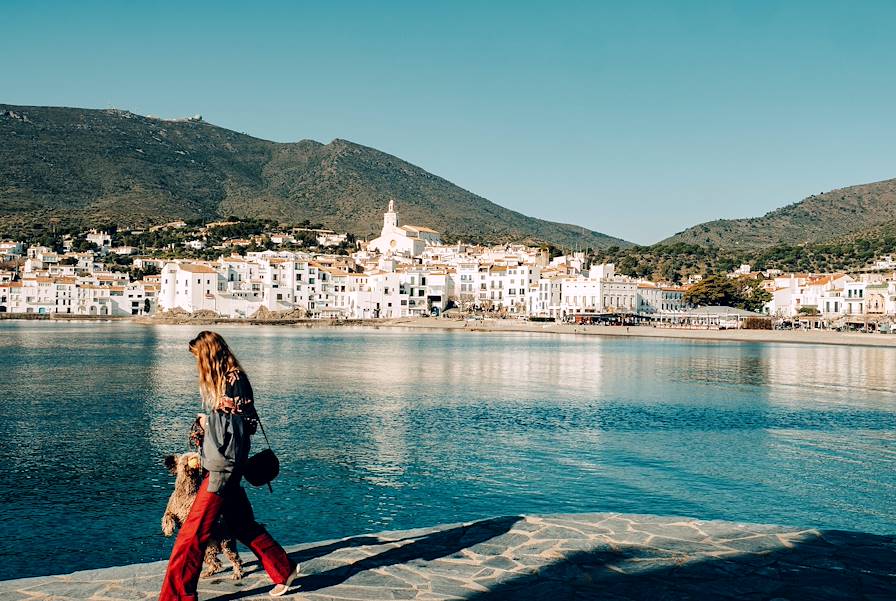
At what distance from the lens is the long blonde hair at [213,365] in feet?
17.8

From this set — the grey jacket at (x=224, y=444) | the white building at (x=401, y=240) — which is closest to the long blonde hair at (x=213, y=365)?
the grey jacket at (x=224, y=444)

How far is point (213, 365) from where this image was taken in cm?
542

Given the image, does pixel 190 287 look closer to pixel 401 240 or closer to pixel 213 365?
pixel 401 240

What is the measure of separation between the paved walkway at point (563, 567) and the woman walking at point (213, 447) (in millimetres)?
→ 419

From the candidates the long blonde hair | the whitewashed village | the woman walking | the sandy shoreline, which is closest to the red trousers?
the woman walking

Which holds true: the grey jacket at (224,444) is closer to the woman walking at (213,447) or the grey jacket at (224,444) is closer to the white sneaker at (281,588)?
the woman walking at (213,447)

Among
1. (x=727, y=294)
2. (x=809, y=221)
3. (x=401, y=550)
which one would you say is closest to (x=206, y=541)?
(x=401, y=550)

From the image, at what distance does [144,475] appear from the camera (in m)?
13.1

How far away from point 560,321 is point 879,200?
8497cm

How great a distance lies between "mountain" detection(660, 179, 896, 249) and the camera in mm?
150250

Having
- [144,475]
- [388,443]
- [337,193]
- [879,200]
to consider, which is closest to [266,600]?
[144,475]

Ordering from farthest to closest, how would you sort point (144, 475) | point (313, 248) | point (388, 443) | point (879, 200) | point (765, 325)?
point (879, 200), point (313, 248), point (765, 325), point (388, 443), point (144, 475)

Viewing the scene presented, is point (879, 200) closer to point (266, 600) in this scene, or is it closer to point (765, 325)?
point (765, 325)

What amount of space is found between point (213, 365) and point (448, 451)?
10.4m
